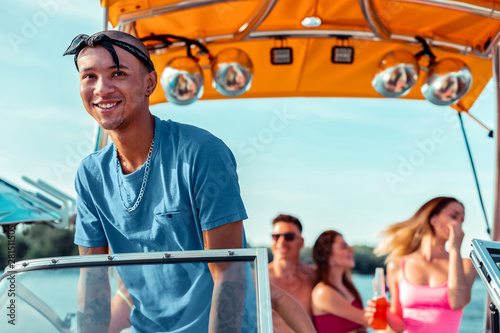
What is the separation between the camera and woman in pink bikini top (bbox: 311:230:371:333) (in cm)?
352

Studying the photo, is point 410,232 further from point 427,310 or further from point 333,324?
point 333,324

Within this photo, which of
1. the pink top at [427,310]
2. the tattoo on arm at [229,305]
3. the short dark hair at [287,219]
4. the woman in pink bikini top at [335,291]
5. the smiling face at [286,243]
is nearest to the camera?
the tattoo on arm at [229,305]

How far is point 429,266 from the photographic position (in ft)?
11.9

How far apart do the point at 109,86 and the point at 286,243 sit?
2.33 metres

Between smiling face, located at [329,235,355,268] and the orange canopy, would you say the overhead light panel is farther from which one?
smiling face, located at [329,235,355,268]

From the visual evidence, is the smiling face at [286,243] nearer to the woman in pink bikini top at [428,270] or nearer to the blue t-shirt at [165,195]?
the woman in pink bikini top at [428,270]

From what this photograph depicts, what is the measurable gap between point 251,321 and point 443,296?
261 cm

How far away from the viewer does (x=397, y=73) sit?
12.6 ft

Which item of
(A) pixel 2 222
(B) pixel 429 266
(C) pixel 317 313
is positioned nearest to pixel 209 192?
(A) pixel 2 222

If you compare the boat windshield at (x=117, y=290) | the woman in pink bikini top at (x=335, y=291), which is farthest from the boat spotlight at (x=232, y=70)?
the boat windshield at (x=117, y=290)

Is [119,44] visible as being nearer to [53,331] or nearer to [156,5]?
[53,331]

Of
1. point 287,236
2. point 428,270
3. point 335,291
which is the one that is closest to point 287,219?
point 287,236

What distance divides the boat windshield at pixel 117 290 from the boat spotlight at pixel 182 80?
2.58 meters

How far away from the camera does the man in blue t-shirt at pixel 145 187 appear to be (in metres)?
1.25
